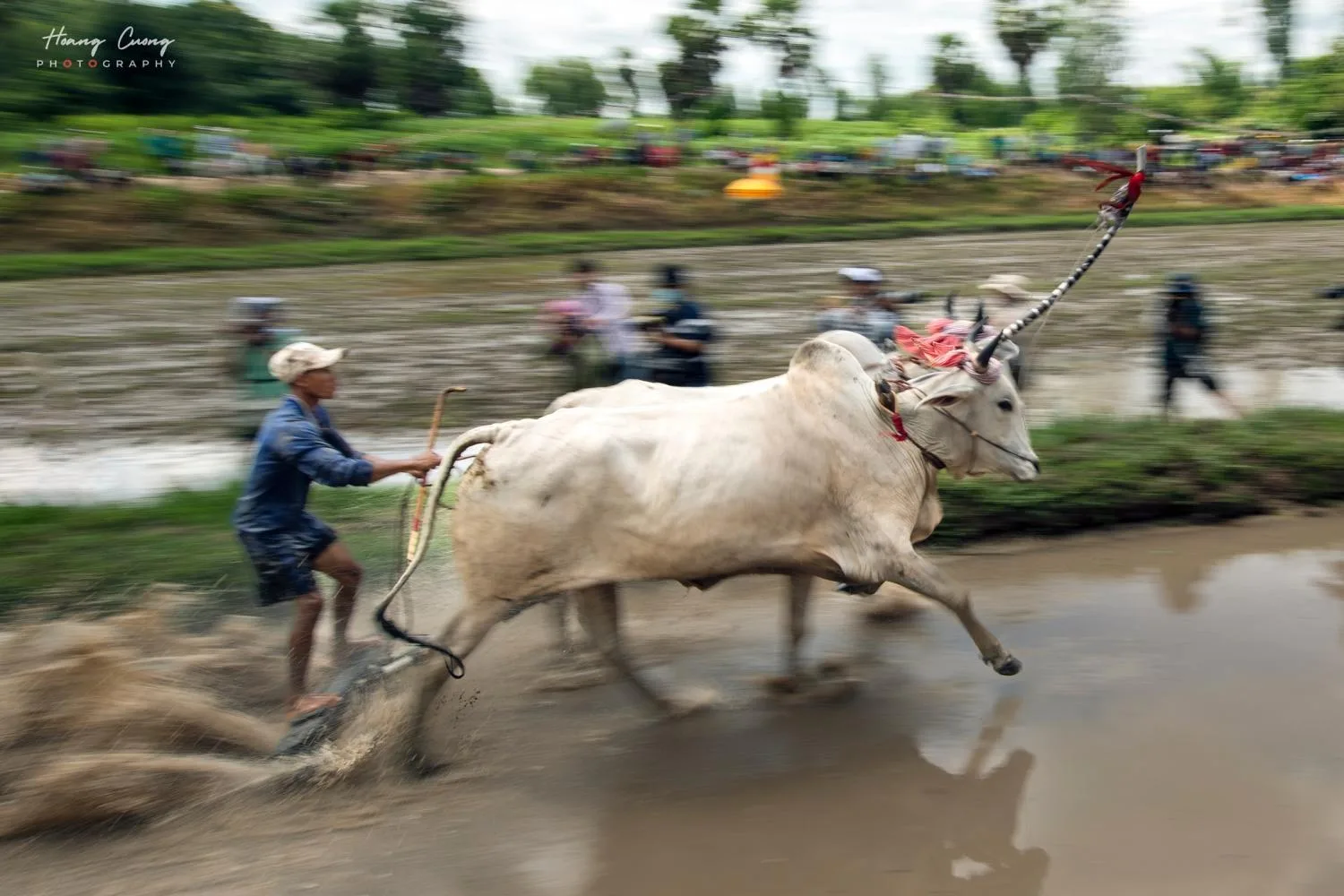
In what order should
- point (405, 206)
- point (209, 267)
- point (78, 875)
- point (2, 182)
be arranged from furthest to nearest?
point (405, 206), point (2, 182), point (209, 267), point (78, 875)

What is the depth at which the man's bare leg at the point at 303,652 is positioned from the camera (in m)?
5.31

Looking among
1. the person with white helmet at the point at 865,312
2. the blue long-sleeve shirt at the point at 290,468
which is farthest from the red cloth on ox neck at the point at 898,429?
the person with white helmet at the point at 865,312

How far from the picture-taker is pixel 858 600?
6.52m

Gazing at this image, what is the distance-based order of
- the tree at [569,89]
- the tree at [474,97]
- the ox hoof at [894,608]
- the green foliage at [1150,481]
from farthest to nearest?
the tree at [569,89] → the tree at [474,97] → the green foliage at [1150,481] → the ox hoof at [894,608]

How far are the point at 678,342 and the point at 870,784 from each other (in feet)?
13.2

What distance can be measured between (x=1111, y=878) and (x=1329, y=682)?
1869mm

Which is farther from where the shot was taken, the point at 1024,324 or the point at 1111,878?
the point at 1024,324

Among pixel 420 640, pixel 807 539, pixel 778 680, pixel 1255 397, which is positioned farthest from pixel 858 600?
pixel 1255 397

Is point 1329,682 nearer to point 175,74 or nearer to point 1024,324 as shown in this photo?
point 1024,324

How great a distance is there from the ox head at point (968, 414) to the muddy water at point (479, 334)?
5.24 metres

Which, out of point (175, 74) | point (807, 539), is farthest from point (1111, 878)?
point (175, 74)

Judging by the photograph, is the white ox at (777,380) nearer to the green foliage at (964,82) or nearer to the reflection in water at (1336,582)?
the reflection in water at (1336,582)

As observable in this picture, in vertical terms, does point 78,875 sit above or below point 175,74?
below

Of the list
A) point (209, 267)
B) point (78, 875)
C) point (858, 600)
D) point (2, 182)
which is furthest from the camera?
point (2, 182)
